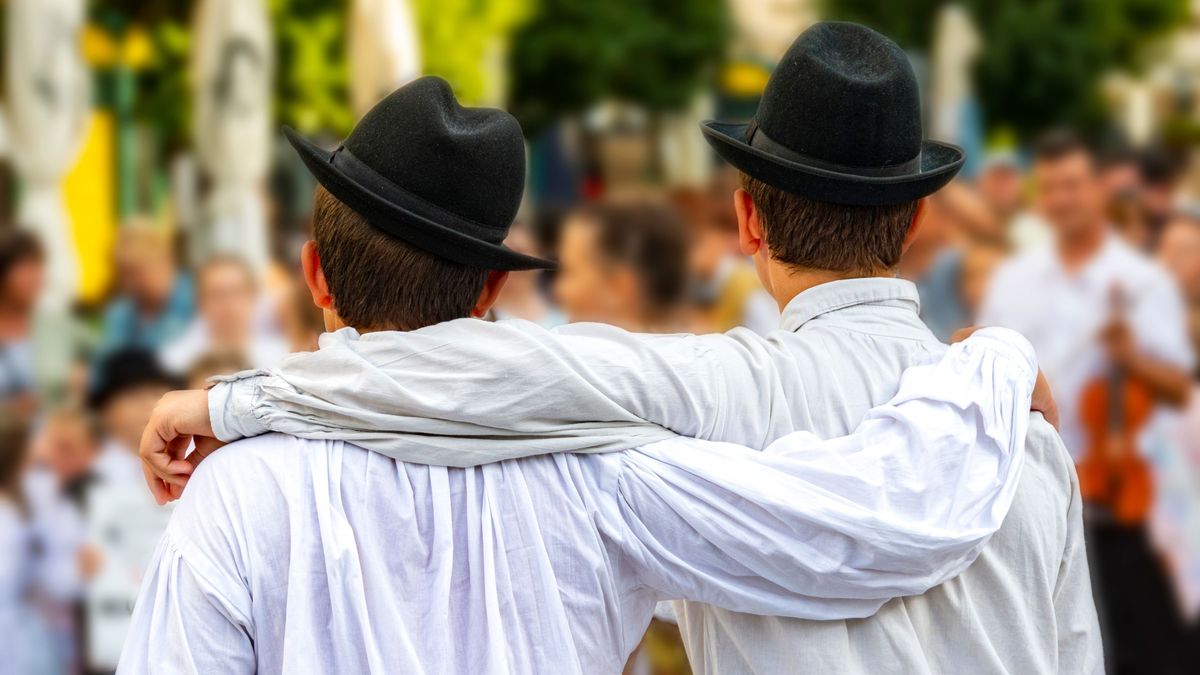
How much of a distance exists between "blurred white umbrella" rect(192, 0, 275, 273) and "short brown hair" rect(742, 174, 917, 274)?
22.6 feet

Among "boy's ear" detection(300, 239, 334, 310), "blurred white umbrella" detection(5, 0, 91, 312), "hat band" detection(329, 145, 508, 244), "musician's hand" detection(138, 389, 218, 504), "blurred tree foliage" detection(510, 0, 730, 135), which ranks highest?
"blurred tree foliage" detection(510, 0, 730, 135)

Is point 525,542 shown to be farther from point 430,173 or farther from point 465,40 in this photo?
point 465,40

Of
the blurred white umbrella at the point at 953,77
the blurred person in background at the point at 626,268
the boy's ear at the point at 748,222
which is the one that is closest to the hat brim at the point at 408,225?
the boy's ear at the point at 748,222

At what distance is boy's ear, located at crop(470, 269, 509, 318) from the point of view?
7.64ft

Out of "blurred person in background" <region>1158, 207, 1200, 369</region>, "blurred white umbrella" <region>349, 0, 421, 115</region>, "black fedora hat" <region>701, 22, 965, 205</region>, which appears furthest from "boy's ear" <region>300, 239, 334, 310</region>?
"blurred white umbrella" <region>349, 0, 421, 115</region>

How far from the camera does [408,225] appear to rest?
2207 mm

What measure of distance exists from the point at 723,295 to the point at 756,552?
16.9ft

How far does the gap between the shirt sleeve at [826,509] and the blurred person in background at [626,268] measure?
3.02 m

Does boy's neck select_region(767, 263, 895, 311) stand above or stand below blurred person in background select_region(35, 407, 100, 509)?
above

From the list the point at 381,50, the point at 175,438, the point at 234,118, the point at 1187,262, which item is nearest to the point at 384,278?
the point at 175,438

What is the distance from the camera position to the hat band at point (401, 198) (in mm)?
2232

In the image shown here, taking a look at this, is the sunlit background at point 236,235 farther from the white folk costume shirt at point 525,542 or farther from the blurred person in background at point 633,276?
the white folk costume shirt at point 525,542

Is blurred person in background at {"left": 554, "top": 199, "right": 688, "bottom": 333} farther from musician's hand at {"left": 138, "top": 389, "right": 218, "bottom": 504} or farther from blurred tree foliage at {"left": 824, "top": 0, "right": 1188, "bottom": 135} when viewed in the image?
blurred tree foliage at {"left": 824, "top": 0, "right": 1188, "bottom": 135}

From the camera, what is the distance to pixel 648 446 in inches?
86.8
